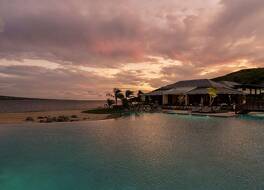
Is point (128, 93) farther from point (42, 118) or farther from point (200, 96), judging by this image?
point (42, 118)

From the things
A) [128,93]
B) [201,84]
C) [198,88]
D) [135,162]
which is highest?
[201,84]

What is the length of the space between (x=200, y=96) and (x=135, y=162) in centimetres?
3171

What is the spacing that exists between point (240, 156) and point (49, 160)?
865 centimetres

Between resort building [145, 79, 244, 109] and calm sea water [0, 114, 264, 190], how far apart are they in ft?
69.0

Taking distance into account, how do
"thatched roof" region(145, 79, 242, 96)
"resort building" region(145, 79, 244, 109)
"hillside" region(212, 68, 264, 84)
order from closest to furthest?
1. "resort building" region(145, 79, 244, 109)
2. "thatched roof" region(145, 79, 242, 96)
3. "hillside" region(212, 68, 264, 84)

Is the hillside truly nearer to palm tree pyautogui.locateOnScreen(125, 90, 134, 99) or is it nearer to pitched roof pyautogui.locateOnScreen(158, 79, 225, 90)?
pitched roof pyautogui.locateOnScreen(158, 79, 225, 90)

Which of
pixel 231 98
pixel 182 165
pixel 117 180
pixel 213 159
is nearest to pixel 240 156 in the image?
pixel 213 159

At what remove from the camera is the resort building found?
3503 centimetres

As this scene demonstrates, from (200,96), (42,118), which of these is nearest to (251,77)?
(200,96)

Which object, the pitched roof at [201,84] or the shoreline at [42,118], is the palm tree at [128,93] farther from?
the shoreline at [42,118]

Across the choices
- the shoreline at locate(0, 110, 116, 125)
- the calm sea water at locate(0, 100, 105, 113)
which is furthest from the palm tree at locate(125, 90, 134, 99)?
the calm sea water at locate(0, 100, 105, 113)

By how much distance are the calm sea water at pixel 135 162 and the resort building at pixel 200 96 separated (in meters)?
21.0

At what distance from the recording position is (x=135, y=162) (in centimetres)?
935

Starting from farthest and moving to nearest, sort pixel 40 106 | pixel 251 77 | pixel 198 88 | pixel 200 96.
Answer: pixel 251 77, pixel 40 106, pixel 200 96, pixel 198 88
